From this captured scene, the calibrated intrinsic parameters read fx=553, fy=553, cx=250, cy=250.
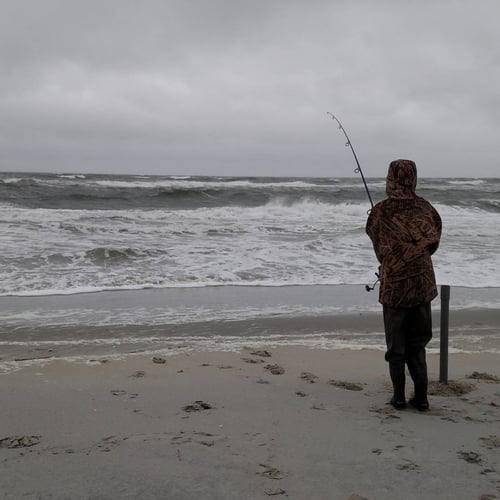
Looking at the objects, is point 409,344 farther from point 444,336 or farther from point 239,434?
point 239,434

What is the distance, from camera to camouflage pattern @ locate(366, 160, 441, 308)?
335cm

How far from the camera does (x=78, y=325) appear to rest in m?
6.23

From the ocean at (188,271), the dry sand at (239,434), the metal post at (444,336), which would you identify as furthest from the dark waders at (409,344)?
the ocean at (188,271)

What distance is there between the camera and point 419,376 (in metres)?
3.48

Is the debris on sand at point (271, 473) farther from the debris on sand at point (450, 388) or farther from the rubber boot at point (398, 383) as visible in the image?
the debris on sand at point (450, 388)

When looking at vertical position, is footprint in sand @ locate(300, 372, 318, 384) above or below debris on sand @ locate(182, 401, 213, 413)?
below

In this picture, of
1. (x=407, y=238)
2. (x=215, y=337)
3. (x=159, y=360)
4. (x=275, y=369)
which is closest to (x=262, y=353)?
(x=275, y=369)

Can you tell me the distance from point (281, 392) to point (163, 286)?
5.02 metres

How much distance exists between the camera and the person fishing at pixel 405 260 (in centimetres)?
335

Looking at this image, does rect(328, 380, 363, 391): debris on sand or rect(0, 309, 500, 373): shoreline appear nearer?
rect(328, 380, 363, 391): debris on sand

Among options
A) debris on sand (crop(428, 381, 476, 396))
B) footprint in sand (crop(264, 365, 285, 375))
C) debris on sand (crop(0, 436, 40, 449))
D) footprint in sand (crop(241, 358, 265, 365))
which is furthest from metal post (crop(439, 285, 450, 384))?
debris on sand (crop(0, 436, 40, 449))

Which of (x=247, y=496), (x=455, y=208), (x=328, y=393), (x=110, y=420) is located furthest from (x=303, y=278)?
(x=455, y=208)

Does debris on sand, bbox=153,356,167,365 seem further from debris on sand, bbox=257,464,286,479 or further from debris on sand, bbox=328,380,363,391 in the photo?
debris on sand, bbox=257,464,286,479

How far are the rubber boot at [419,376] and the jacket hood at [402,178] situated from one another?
101cm
